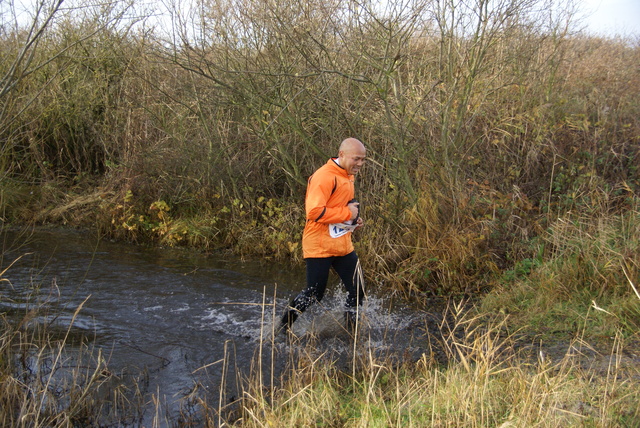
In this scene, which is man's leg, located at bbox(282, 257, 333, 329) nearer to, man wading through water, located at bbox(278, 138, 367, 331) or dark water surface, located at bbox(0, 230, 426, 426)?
man wading through water, located at bbox(278, 138, 367, 331)

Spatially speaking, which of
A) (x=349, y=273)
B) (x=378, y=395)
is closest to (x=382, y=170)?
(x=349, y=273)

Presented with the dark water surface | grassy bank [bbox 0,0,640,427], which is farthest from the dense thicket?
the dark water surface

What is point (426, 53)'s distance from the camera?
934 centimetres

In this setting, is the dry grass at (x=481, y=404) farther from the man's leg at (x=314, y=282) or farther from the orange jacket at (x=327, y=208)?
the orange jacket at (x=327, y=208)

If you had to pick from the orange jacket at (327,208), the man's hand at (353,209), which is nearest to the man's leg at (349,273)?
the orange jacket at (327,208)

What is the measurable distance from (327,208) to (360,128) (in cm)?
383

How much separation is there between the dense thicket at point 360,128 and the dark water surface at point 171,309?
0.76 meters

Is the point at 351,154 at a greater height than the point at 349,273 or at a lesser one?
greater

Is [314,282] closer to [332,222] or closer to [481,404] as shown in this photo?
[332,222]

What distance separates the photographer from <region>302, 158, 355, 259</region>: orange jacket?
521cm

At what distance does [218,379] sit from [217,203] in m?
5.99

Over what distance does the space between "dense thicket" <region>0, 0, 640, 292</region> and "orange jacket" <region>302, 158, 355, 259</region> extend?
226cm

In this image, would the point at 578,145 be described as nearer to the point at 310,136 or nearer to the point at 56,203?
the point at 310,136

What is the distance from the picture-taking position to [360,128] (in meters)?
8.88
